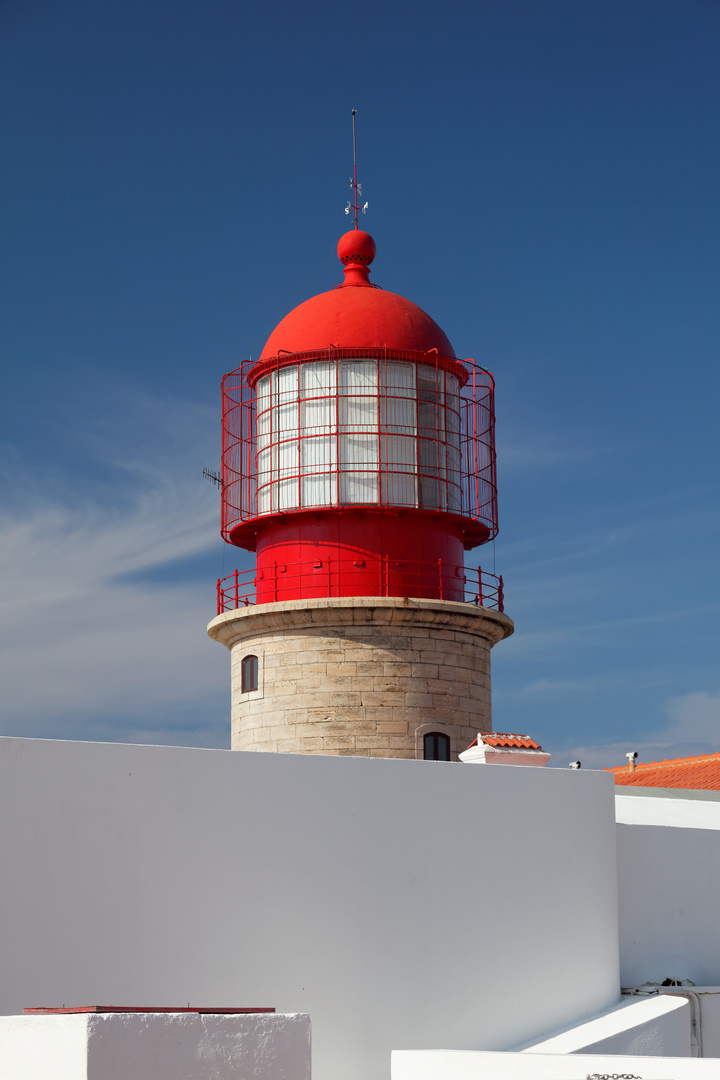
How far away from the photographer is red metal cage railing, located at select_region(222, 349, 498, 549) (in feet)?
54.4

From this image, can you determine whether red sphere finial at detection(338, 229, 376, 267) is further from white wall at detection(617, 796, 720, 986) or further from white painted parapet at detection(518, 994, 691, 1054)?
white painted parapet at detection(518, 994, 691, 1054)

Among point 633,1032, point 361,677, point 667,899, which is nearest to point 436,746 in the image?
point 361,677

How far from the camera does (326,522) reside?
1658cm

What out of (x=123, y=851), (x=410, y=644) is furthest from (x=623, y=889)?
(x=123, y=851)

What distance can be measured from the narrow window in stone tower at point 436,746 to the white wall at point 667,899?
2307 mm

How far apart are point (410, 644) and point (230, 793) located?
520 centimetres

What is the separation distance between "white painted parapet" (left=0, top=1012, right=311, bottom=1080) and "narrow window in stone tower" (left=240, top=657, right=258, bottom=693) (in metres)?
7.93

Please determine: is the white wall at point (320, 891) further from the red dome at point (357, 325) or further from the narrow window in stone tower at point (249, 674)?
the red dome at point (357, 325)

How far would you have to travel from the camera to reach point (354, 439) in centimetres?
1662

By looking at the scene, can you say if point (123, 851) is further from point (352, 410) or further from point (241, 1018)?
point (352, 410)

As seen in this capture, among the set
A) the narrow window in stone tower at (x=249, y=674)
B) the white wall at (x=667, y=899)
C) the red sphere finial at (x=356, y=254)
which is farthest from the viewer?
Result: the red sphere finial at (x=356, y=254)

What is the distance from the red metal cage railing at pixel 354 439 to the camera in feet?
54.4

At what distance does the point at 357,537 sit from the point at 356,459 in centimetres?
102

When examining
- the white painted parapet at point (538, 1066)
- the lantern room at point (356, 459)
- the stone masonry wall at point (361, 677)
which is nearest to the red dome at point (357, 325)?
the lantern room at point (356, 459)
